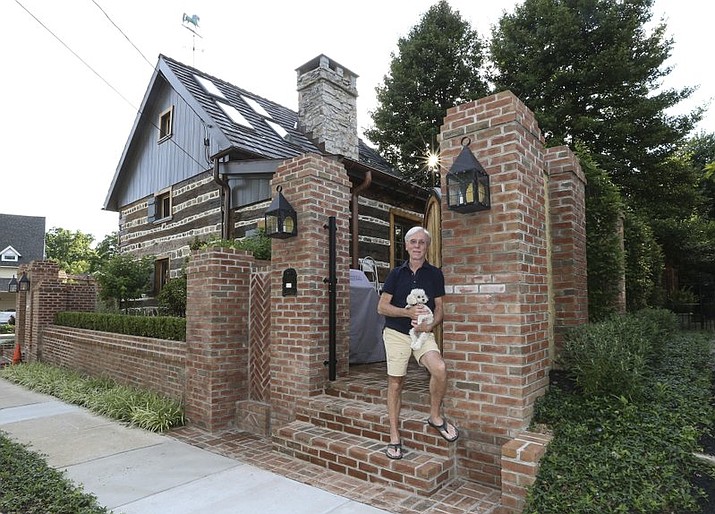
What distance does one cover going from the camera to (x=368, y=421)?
12.6ft

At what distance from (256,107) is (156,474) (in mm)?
10215

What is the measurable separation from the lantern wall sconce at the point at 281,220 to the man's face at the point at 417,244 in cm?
162

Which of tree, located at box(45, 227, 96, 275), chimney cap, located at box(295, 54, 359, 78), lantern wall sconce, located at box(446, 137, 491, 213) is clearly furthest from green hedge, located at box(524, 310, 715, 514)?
tree, located at box(45, 227, 96, 275)

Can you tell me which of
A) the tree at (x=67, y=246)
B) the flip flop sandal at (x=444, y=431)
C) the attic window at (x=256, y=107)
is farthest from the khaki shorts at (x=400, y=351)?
the tree at (x=67, y=246)

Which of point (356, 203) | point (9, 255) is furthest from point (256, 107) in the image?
point (9, 255)

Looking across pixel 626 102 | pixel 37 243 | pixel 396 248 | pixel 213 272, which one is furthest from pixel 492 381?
pixel 37 243

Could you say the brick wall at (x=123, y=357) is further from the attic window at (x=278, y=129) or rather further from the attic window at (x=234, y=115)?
the attic window at (x=278, y=129)

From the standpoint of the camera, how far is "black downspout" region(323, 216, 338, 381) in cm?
462

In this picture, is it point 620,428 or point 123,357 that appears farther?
point 123,357

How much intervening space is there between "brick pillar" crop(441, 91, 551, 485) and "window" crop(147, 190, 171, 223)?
10.1 meters

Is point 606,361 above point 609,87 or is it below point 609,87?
below

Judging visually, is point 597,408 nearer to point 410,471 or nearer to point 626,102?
point 410,471

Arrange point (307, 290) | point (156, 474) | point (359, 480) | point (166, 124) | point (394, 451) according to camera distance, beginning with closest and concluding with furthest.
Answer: point (394, 451) < point (359, 480) < point (156, 474) < point (307, 290) < point (166, 124)

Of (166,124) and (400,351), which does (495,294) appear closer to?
(400,351)
